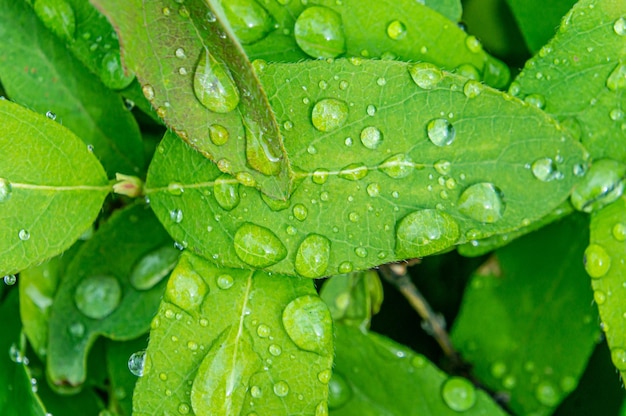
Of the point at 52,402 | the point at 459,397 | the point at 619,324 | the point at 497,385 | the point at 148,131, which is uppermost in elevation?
the point at 148,131

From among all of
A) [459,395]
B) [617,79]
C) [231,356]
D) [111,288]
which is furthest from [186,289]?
[617,79]

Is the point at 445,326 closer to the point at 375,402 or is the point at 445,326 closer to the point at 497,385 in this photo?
the point at 497,385

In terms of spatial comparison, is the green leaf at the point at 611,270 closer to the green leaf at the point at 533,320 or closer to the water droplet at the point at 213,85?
the green leaf at the point at 533,320

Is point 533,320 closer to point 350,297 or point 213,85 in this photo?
point 350,297

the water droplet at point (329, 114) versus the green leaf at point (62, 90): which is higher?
the green leaf at point (62, 90)

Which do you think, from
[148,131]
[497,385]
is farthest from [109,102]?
[497,385]


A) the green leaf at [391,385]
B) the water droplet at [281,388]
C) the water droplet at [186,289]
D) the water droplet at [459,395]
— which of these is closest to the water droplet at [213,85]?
the water droplet at [186,289]

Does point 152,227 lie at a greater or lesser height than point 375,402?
greater
